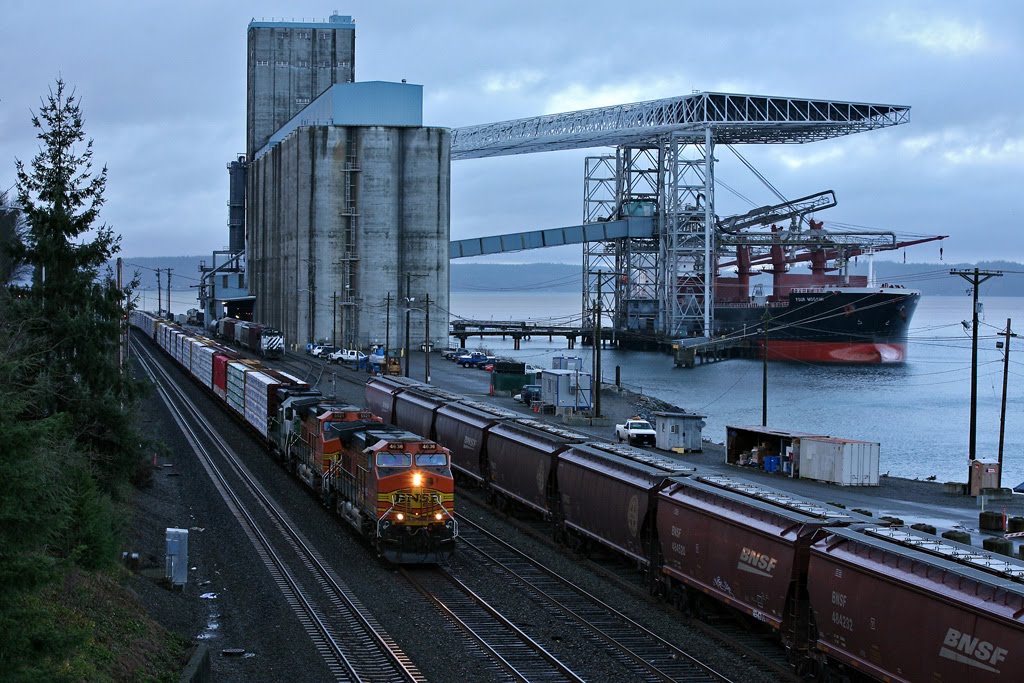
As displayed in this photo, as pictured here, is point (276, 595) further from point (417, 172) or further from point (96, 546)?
point (417, 172)

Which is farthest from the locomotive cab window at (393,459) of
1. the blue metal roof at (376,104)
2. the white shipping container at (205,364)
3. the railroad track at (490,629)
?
the blue metal roof at (376,104)

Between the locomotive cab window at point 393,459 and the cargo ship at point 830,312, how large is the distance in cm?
11729

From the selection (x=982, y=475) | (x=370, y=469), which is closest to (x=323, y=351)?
(x=982, y=475)

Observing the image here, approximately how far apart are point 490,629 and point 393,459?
267 inches

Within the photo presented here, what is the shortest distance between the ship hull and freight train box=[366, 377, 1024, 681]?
393 feet

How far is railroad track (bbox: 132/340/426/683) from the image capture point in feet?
68.7

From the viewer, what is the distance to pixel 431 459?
2927 cm

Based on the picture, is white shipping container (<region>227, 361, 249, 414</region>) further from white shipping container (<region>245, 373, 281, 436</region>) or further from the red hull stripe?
the red hull stripe

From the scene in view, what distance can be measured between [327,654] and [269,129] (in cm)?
17654

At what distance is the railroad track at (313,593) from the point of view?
20938 millimetres

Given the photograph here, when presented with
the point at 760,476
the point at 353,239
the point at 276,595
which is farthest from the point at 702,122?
the point at 276,595

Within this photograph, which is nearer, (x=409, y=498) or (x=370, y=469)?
(x=409, y=498)

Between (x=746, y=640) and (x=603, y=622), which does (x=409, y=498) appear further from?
(x=746, y=640)

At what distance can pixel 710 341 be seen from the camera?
151125mm
